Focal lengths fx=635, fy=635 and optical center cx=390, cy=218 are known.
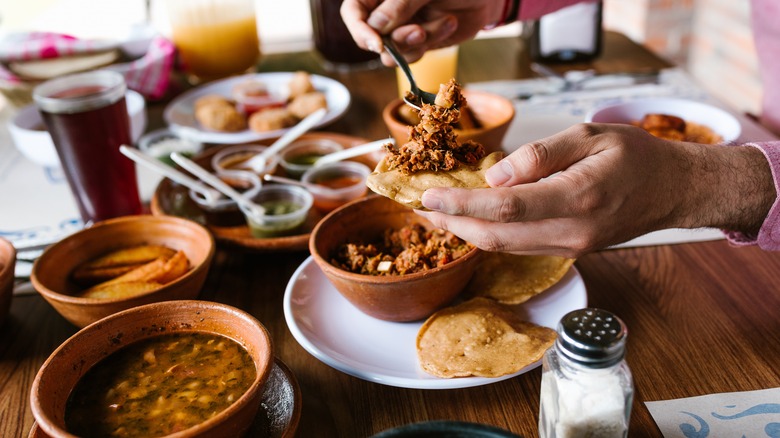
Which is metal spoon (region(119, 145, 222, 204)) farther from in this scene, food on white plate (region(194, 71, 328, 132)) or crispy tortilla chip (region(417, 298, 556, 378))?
crispy tortilla chip (region(417, 298, 556, 378))

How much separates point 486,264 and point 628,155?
1.36ft

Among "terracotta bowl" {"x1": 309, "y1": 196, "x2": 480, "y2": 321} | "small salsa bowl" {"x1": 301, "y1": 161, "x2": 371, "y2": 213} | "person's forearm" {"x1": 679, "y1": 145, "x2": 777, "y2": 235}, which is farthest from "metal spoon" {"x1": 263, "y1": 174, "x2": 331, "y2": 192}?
"person's forearm" {"x1": 679, "y1": 145, "x2": 777, "y2": 235}

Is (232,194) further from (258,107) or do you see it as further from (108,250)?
(258,107)

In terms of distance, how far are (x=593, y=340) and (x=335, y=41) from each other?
2.42m

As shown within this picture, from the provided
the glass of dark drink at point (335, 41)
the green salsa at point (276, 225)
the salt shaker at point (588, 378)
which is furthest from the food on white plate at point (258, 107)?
the salt shaker at point (588, 378)

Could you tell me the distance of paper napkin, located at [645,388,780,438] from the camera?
3.44 ft

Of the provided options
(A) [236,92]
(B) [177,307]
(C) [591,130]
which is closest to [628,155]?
(C) [591,130]

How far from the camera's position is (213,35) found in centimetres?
285

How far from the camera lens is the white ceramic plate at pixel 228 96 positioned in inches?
89.4

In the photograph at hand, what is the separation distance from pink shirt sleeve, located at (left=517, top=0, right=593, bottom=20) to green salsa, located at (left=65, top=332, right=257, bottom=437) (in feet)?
5.93

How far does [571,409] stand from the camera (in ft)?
3.06

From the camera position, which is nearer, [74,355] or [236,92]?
[74,355]

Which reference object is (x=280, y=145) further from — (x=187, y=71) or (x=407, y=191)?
(x=187, y=71)

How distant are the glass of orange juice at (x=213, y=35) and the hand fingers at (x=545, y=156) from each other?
2099mm
